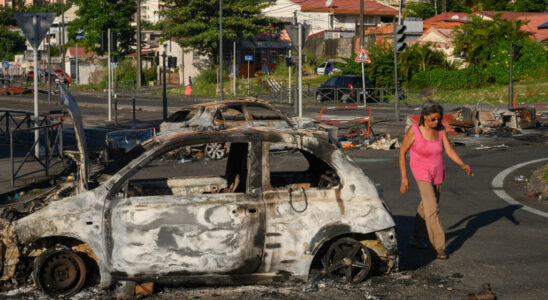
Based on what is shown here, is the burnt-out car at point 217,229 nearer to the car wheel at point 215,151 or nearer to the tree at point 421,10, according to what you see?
the car wheel at point 215,151

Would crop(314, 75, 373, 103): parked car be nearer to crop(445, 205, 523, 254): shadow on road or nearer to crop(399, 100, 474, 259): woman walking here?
crop(445, 205, 523, 254): shadow on road

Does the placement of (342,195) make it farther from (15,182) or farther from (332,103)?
(332,103)

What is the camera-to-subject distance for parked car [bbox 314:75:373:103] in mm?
38656

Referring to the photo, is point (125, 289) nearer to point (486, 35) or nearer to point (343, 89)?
point (343, 89)

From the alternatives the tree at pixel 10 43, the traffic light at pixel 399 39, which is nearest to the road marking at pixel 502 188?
the traffic light at pixel 399 39

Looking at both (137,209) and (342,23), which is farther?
(342,23)

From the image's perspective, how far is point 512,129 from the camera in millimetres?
22578

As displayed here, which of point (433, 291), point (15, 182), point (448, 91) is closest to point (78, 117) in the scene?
point (433, 291)

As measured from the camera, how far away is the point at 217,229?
588cm

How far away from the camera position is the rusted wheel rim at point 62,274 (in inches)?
230

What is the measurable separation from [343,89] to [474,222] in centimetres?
3009

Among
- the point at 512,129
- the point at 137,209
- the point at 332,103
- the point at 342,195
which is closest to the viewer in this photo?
the point at 137,209

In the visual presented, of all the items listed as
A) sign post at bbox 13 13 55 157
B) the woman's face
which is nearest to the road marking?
the woman's face

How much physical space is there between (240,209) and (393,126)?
1975cm
